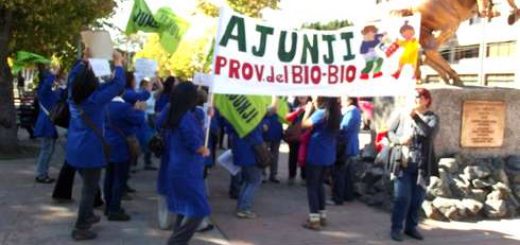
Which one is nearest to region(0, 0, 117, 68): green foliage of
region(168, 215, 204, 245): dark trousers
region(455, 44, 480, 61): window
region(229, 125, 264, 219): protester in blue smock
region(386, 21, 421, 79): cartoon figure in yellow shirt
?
region(229, 125, 264, 219): protester in blue smock

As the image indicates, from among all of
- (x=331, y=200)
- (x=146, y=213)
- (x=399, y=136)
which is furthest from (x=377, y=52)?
(x=146, y=213)

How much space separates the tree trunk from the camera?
12188 millimetres

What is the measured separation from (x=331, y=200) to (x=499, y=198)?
2.19m

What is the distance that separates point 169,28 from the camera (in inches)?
426

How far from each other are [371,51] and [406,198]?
5.33 ft

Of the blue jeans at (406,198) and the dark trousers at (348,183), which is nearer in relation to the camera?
the blue jeans at (406,198)

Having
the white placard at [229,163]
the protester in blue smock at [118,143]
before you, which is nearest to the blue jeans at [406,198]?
the white placard at [229,163]

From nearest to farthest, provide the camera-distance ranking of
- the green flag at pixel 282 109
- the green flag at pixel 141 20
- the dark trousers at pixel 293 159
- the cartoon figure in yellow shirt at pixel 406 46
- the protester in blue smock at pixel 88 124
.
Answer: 1. the protester in blue smock at pixel 88 124
2. the cartoon figure in yellow shirt at pixel 406 46
3. the green flag at pixel 282 109
4. the dark trousers at pixel 293 159
5. the green flag at pixel 141 20

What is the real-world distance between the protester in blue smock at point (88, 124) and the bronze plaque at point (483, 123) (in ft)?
16.0

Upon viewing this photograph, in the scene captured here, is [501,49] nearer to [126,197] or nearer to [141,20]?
[141,20]

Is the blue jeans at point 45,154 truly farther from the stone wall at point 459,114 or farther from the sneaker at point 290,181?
the stone wall at point 459,114

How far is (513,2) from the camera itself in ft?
28.8

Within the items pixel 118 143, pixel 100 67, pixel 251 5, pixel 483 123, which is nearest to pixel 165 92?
pixel 118 143

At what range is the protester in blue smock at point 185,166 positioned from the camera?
17.1 feet
